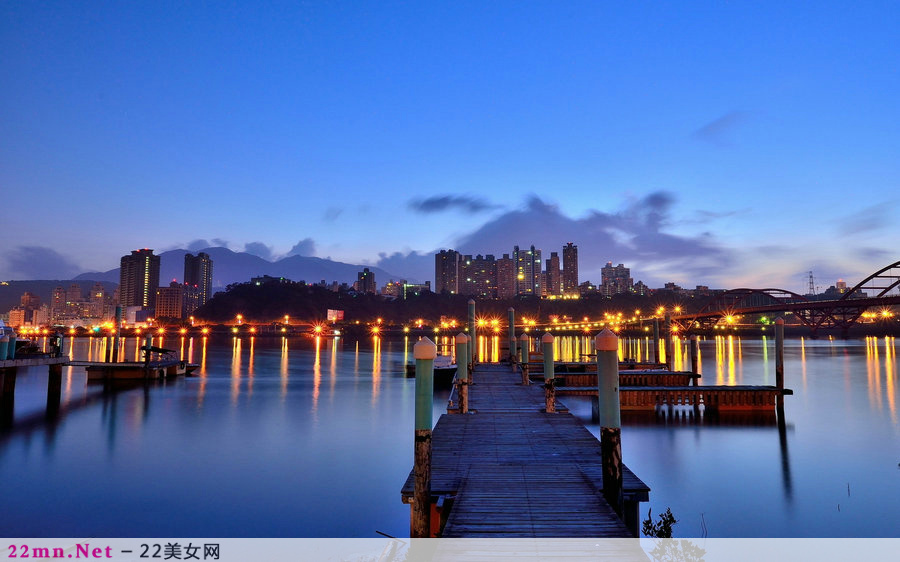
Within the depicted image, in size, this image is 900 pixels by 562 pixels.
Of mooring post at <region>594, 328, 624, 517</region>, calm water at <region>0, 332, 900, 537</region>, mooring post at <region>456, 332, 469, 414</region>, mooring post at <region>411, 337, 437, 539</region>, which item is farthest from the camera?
mooring post at <region>456, 332, 469, 414</region>

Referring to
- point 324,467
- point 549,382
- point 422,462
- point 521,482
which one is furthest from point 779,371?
point 422,462

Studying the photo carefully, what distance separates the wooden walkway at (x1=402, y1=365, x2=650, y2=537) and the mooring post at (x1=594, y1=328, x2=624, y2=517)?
9.3 inches

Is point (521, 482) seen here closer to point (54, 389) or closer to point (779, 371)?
point (779, 371)

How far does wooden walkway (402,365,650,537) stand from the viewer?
22.5 feet

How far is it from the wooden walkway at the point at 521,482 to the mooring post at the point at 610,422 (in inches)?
A: 9.3

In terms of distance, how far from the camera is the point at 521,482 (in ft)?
28.1

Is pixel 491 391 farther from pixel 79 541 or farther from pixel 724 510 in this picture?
pixel 79 541

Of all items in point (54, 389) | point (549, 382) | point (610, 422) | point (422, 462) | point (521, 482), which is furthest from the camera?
point (54, 389)

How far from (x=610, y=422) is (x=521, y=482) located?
179 cm

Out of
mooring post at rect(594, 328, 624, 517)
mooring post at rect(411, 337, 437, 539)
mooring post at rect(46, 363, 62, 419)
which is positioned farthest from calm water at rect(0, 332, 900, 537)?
mooring post at rect(594, 328, 624, 517)

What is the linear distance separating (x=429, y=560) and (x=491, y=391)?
47.8 feet

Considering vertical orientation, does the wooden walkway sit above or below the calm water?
above

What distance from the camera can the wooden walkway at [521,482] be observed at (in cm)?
686

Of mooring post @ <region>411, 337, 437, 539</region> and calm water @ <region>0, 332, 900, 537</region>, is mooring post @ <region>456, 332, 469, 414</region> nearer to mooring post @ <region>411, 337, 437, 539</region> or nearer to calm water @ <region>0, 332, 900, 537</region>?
calm water @ <region>0, 332, 900, 537</region>
